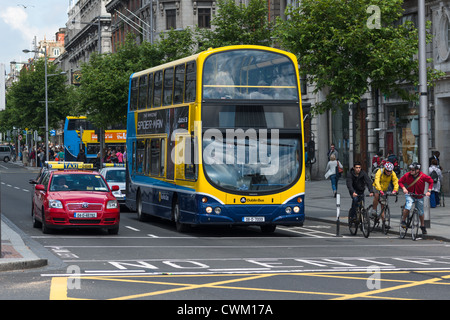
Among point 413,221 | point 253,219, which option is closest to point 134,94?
point 253,219

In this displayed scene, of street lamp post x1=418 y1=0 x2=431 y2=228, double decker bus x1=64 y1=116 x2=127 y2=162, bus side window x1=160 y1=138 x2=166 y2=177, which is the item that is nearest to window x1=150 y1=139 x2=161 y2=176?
bus side window x1=160 y1=138 x2=166 y2=177

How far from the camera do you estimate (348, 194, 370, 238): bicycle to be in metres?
21.0

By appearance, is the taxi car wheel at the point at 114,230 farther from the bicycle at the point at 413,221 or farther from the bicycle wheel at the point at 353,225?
the bicycle at the point at 413,221

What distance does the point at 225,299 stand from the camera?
10.5 metres

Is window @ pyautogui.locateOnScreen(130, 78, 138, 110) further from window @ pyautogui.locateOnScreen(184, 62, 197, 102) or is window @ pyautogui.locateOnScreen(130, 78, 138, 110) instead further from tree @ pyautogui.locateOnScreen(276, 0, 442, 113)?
window @ pyautogui.locateOnScreen(184, 62, 197, 102)

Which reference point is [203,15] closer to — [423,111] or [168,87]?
[168,87]

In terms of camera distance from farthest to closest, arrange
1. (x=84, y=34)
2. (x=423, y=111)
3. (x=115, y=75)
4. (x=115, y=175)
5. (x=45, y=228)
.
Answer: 1. (x=84, y=34)
2. (x=115, y=75)
3. (x=115, y=175)
4. (x=423, y=111)
5. (x=45, y=228)

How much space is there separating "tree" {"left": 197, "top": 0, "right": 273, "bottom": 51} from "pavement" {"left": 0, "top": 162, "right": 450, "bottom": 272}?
6995 mm

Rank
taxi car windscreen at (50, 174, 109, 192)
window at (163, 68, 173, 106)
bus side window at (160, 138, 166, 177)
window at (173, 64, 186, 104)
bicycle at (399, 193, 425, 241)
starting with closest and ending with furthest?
bicycle at (399, 193, 425, 241)
taxi car windscreen at (50, 174, 109, 192)
window at (173, 64, 186, 104)
window at (163, 68, 173, 106)
bus side window at (160, 138, 166, 177)

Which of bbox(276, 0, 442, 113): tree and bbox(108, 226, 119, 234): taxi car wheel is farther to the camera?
bbox(276, 0, 442, 113): tree

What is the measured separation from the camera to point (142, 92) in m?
26.2

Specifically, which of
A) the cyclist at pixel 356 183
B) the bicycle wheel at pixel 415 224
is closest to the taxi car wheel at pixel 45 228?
the cyclist at pixel 356 183

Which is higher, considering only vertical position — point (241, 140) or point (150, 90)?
point (150, 90)

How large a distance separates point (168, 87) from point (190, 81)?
215 cm
